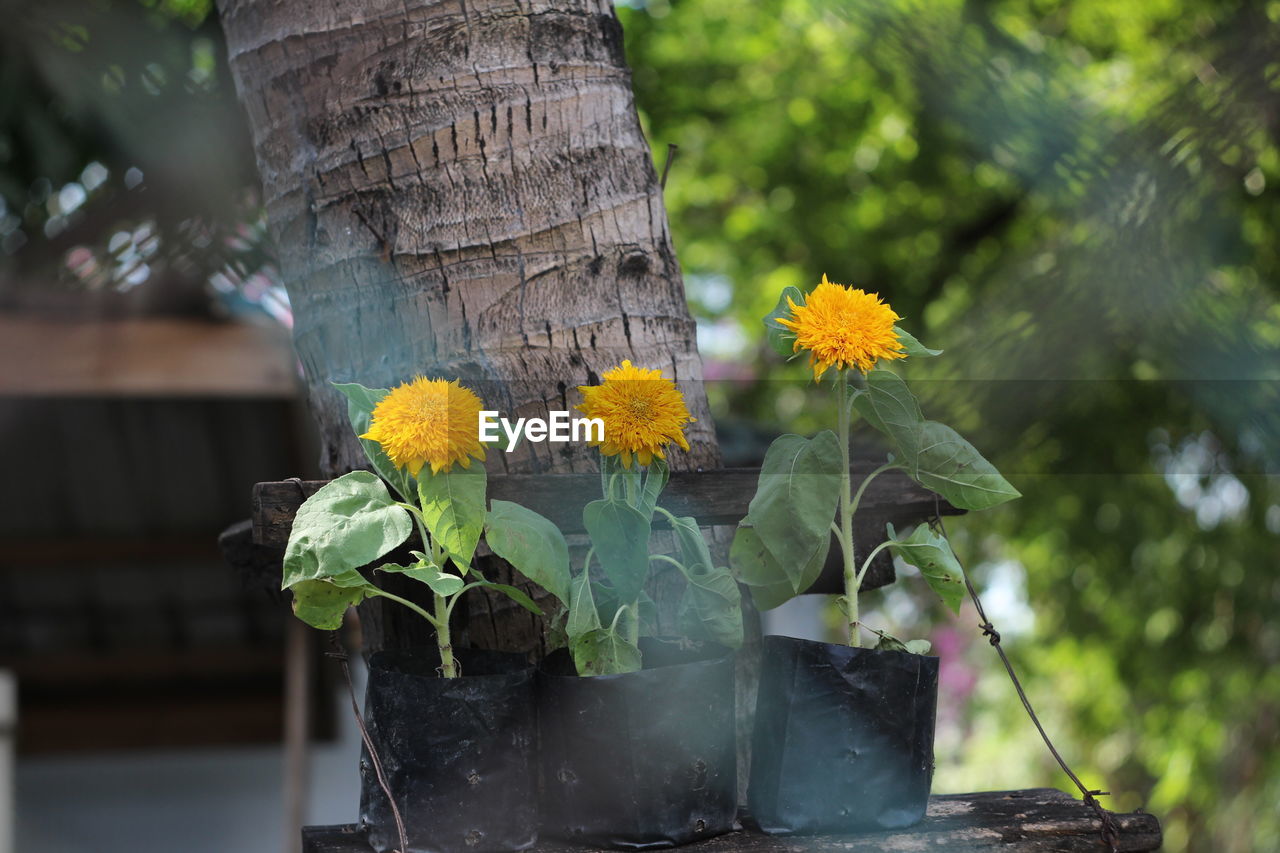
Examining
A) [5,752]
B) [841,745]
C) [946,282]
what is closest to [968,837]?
[841,745]

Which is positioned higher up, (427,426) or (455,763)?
(427,426)

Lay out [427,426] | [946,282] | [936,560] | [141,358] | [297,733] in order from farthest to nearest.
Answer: [946,282] → [297,733] → [141,358] → [936,560] → [427,426]

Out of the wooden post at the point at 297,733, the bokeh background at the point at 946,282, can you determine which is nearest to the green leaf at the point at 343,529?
the bokeh background at the point at 946,282

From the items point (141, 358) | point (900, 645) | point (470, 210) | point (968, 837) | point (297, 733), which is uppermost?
point (141, 358)

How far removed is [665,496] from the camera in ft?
2.19

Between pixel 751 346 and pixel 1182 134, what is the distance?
9.09ft

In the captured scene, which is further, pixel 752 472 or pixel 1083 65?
pixel 1083 65

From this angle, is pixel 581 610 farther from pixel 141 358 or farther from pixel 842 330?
pixel 141 358

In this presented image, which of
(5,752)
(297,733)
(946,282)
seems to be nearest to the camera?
(5,752)

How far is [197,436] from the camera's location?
9.16ft

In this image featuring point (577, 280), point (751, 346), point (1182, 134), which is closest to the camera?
point (577, 280)

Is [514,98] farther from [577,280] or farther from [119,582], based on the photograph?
[119,582]

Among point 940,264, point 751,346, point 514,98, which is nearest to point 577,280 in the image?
point 514,98

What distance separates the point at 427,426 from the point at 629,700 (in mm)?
186
